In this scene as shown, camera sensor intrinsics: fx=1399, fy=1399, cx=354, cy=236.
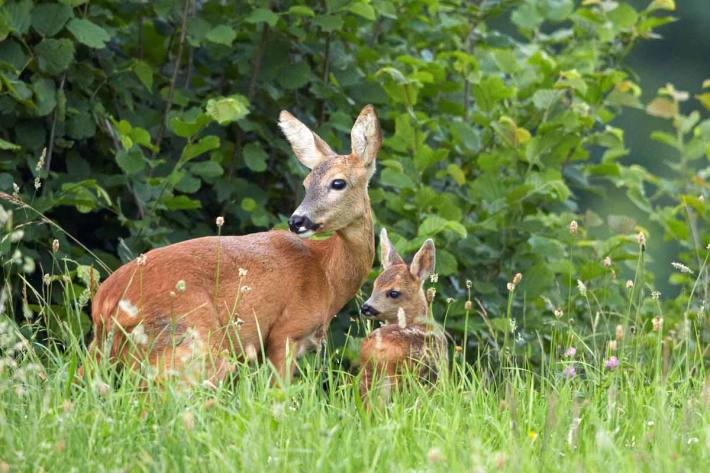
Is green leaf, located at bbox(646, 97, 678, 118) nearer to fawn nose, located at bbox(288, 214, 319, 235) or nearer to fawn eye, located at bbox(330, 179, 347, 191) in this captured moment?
fawn eye, located at bbox(330, 179, 347, 191)

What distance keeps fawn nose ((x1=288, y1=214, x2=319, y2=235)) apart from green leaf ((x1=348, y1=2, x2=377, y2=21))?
131cm

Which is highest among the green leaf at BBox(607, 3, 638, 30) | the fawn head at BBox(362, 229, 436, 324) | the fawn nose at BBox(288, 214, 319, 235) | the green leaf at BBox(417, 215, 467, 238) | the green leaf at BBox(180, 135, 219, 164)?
the green leaf at BBox(607, 3, 638, 30)

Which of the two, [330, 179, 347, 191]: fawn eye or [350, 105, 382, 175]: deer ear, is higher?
[350, 105, 382, 175]: deer ear

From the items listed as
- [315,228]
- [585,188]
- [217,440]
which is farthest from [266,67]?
[217,440]

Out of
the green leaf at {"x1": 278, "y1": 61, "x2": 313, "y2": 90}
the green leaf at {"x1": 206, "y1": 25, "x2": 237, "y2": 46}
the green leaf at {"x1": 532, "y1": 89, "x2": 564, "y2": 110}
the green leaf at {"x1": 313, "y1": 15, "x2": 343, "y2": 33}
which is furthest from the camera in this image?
the green leaf at {"x1": 532, "y1": 89, "x2": 564, "y2": 110}

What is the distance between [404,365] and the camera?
4.67 metres

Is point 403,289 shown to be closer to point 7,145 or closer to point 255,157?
point 255,157

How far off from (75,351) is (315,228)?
55.7 inches

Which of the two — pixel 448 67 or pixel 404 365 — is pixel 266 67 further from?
pixel 404 365

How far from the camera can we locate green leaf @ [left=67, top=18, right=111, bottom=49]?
18.5 feet

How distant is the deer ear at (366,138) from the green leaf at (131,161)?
99 cm

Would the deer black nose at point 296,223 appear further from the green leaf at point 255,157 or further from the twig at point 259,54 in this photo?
the twig at point 259,54

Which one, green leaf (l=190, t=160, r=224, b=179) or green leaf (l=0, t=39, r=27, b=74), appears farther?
green leaf (l=190, t=160, r=224, b=179)

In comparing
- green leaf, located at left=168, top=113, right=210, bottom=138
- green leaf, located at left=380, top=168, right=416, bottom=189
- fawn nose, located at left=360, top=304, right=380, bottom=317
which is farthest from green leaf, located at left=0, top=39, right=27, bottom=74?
fawn nose, located at left=360, top=304, right=380, bottom=317
